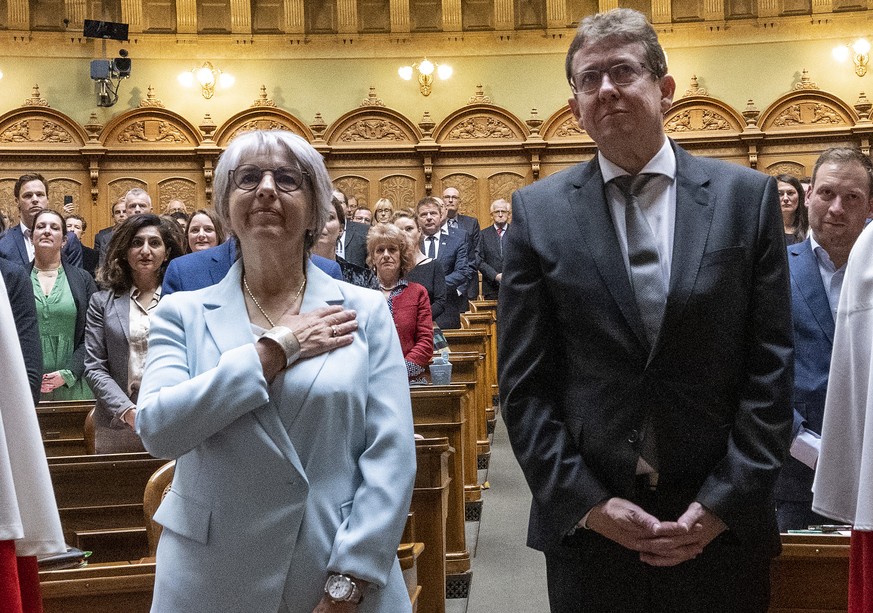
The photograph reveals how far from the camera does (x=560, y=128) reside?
461 inches

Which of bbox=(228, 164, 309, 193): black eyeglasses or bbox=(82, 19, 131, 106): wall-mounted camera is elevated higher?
bbox=(82, 19, 131, 106): wall-mounted camera

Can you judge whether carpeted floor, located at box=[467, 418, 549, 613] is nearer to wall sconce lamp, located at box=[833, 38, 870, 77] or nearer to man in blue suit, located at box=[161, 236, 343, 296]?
man in blue suit, located at box=[161, 236, 343, 296]

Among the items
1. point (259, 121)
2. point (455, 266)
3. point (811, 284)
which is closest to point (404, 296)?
point (811, 284)

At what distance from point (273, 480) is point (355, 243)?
18.2ft

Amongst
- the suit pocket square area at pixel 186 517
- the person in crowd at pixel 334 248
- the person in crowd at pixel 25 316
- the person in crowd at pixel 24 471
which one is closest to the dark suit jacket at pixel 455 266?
the person in crowd at pixel 334 248

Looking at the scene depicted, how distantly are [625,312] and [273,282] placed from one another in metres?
0.64

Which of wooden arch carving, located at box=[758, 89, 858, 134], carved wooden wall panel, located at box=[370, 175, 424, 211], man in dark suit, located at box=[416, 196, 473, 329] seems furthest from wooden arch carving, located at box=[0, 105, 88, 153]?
wooden arch carving, located at box=[758, 89, 858, 134]

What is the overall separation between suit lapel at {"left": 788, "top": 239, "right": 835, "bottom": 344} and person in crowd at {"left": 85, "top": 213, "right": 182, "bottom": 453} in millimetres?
2223

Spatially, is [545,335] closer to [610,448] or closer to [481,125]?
[610,448]

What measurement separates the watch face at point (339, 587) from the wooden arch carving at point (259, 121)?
403 inches

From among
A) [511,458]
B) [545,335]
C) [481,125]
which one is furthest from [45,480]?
[481,125]

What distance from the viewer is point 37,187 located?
5723 millimetres

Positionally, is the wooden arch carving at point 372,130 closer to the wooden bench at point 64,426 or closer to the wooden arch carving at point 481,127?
the wooden arch carving at point 481,127

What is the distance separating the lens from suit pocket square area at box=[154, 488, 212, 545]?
5.73ft
